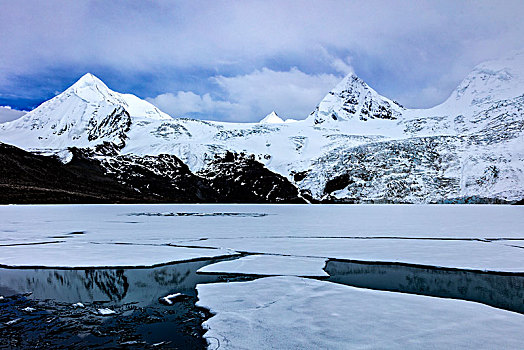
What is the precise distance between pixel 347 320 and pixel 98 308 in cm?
712

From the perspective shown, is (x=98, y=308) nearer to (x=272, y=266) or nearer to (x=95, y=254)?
(x=272, y=266)

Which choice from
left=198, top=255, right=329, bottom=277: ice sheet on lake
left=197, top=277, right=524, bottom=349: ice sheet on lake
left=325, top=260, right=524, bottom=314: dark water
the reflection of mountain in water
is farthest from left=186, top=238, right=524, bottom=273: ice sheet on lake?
the reflection of mountain in water

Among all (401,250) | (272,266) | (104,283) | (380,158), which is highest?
(380,158)

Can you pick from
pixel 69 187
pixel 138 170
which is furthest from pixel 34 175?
pixel 138 170

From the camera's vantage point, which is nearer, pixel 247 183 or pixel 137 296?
pixel 137 296

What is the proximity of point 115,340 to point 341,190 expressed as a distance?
132 meters

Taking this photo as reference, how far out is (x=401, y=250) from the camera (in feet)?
71.5

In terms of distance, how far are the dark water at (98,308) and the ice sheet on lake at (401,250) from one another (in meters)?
6.80

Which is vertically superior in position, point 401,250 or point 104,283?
point 401,250

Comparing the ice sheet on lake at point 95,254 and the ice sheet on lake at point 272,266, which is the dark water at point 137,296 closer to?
the ice sheet on lake at point 272,266

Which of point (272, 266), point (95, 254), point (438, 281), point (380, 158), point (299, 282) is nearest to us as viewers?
point (299, 282)

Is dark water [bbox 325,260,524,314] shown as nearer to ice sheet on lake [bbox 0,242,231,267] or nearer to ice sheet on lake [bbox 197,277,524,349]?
ice sheet on lake [bbox 197,277,524,349]

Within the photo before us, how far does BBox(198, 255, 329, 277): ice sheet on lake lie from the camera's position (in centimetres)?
1597

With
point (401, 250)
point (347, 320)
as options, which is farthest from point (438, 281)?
point (401, 250)
